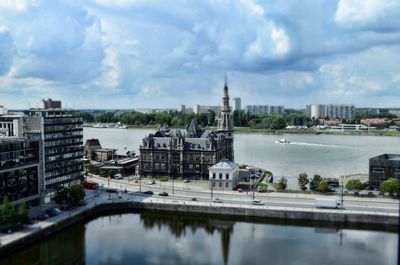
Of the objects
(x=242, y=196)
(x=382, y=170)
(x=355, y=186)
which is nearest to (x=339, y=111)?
(x=382, y=170)

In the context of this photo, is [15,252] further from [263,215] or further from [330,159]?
[330,159]

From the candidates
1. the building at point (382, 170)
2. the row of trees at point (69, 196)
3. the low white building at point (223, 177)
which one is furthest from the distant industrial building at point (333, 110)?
the row of trees at point (69, 196)

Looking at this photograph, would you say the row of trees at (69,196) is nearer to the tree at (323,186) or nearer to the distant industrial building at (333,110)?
the tree at (323,186)

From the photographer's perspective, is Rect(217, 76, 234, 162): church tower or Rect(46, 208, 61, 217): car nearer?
Rect(46, 208, 61, 217): car

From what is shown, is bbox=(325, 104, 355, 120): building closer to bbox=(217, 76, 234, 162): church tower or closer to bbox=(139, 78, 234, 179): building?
bbox=(217, 76, 234, 162): church tower

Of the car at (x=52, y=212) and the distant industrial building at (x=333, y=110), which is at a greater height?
the distant industrial building at (x=333, y=110)

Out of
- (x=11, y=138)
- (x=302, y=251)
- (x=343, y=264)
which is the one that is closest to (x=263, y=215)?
(x=302, y=251)

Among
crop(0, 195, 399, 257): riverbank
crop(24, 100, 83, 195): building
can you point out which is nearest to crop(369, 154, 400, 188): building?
crop(0, 195, 399, 257): riverbank
